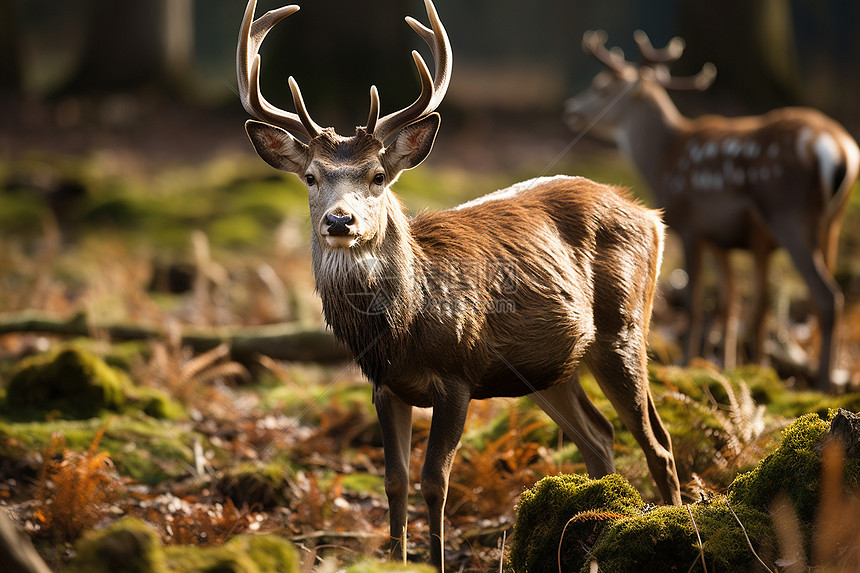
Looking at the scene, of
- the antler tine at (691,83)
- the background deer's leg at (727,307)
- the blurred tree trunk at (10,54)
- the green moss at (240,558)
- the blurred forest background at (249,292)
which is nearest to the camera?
the green moss at (240,558)

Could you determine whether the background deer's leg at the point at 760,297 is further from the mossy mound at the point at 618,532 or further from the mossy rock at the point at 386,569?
the mossy rock at the point at 386,569

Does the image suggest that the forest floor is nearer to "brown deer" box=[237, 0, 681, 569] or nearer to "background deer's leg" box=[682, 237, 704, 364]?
"background deer's leg" box=[682, 237, 704, 364]

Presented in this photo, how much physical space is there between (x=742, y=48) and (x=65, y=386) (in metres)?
15.6

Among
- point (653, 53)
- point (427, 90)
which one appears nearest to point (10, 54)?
point (653, 53)

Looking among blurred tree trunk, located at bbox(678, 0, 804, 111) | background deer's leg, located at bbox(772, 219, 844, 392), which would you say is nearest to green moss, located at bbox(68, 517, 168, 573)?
background deer's leg, located at bbox(772, 219, 844, 392)

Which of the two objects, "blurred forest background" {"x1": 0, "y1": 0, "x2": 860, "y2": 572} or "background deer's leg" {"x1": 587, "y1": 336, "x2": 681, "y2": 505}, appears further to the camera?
"blurred forest background" {"x1": 0, "y1": 0, "x2": 860, "y2": 572}

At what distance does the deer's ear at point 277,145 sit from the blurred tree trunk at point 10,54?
1809 centimetres

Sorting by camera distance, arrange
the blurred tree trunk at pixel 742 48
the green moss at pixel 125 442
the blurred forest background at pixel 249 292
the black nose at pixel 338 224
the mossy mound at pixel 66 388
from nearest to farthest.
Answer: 1. the black nose at pixel 338 224
2. the blurred forest background at pixel 249 292
3. the green moss at pixel 125 442
4. the mossy mound at pixel 66 388
5. the blurred tree trunk at pixel 742 48

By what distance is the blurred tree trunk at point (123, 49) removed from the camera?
19.6 meters

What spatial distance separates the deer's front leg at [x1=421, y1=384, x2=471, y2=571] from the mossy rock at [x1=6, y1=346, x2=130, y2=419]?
3.30 meters

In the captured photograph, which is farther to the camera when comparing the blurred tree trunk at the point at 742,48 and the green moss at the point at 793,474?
the blurred tree trunk at the point at 742,48

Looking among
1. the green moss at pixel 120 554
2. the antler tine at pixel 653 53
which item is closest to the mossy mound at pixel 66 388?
the green moss at pixel 120 554

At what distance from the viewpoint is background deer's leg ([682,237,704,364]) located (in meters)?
9.22

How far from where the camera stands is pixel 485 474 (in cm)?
580
